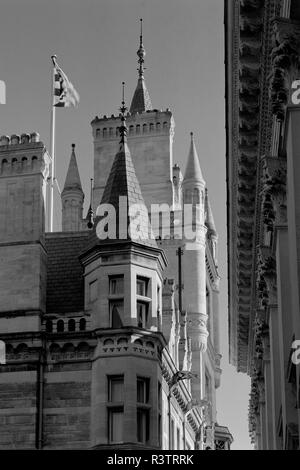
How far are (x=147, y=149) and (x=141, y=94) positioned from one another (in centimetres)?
1039

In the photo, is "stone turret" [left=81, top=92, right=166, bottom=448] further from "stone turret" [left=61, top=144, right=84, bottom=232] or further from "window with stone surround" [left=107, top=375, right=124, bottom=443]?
"stone turret" [left=61, top=144, right=84, bottom=232]

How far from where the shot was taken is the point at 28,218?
4722 centimetres

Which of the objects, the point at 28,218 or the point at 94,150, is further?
the point at 94,150

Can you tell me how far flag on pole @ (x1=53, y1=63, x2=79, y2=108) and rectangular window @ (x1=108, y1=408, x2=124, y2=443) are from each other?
21.0 metres

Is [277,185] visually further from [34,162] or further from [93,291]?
[34,162]

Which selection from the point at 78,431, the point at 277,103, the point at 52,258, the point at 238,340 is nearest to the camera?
the point at 277,103

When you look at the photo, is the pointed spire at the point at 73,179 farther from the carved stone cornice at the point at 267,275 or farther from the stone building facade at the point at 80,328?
the carved stone cornice at the point at 267,275

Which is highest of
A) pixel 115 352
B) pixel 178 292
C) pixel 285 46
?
pixel 178 292

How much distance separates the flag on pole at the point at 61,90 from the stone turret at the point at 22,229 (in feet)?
38.1
